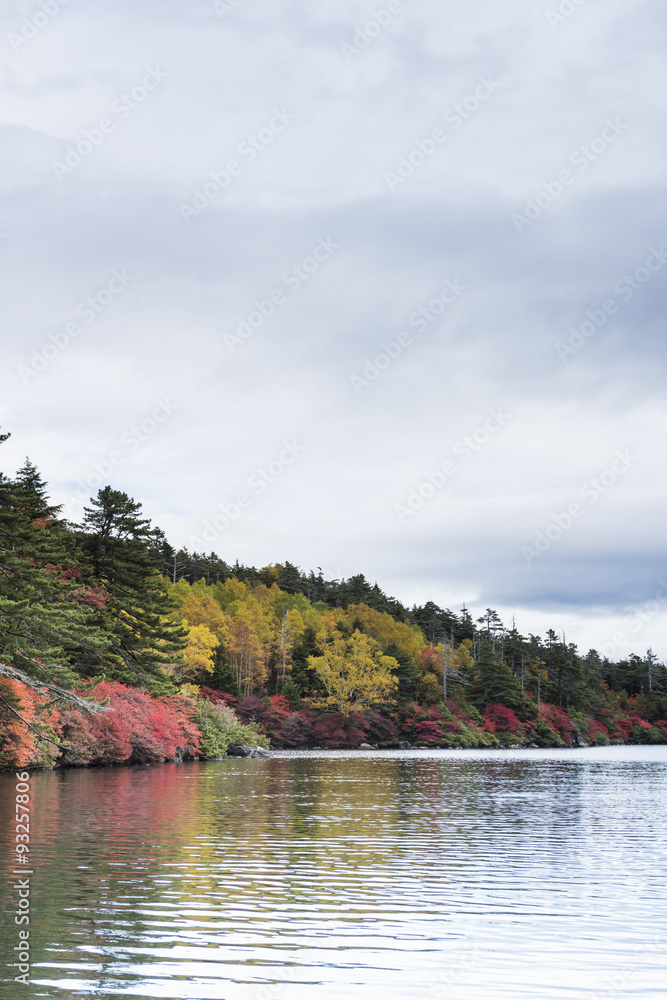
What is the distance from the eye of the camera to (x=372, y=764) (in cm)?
6272

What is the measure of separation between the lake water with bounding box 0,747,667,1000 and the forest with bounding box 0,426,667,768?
597cm

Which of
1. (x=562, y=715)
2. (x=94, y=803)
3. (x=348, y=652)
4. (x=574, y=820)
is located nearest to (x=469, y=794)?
(x=574, y=820)

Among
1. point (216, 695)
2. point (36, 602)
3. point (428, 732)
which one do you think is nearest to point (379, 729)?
point (428, 732)

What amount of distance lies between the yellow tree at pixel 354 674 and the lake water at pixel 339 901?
66637 mm

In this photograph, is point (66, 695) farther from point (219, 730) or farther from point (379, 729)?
point (379, 729)

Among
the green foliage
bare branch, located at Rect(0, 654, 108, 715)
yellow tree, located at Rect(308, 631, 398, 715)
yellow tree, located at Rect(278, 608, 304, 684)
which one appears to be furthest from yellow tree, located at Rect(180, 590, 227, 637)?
bare branch, located at Rect(0, 654, 108, 715)

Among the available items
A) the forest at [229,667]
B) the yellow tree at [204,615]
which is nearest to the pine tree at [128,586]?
the forest at [229,667]

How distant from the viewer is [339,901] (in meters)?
14.8

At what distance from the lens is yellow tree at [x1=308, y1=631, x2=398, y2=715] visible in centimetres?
9794

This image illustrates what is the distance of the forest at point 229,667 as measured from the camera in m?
42.5

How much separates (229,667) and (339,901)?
78988mm
